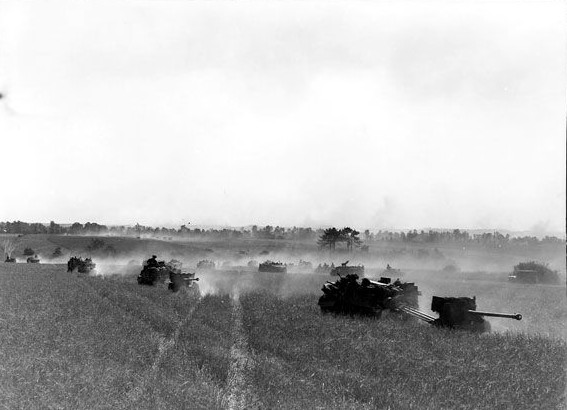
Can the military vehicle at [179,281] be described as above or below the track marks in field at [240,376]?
below

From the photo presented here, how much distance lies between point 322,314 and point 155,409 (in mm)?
13591

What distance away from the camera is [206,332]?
15.5 metres

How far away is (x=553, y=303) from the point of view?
1197 inches

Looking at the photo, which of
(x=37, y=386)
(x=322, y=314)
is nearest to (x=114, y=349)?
(x=37, y=386)

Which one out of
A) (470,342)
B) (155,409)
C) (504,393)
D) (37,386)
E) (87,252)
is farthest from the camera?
(87,252)

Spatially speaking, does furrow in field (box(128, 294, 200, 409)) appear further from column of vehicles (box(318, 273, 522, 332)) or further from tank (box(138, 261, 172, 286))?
tank (box(138, 261, 172, 286))

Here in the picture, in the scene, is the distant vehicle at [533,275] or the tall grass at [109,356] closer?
the tall grass at [109,356]

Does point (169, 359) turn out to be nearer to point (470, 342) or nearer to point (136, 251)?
point (470, 342)

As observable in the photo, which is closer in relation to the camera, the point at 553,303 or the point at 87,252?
the point at 553,303

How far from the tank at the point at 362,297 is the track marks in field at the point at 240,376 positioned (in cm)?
686

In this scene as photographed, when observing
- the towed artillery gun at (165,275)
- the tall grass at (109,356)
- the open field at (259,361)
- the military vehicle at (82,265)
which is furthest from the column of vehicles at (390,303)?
the military vehicle at (82,265)

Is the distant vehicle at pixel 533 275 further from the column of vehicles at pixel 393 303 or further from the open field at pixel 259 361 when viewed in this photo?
the column of vehicles at pixel 393 303

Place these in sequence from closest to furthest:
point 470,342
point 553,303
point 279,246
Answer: point 470,342, point 553,303, point 279,246

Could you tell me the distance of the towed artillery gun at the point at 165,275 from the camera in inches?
1335
